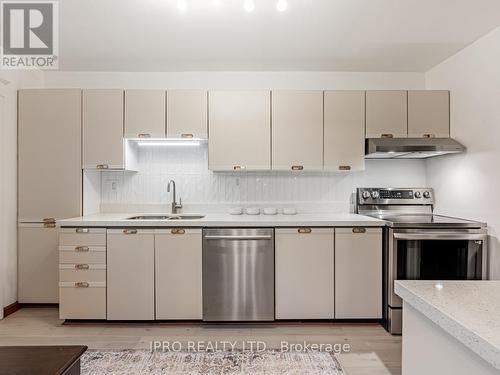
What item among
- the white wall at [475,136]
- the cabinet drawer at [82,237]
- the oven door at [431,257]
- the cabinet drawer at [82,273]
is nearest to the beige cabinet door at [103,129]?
the cabinet drawer at [82,237]

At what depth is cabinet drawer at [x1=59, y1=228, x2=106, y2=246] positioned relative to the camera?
113 inches

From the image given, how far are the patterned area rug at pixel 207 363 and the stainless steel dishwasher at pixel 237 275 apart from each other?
0.44 meters

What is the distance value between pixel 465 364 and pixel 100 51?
3434mm

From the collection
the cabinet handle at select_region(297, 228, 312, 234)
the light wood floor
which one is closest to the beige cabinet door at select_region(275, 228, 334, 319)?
the cabinet handle at select_region(297, 228, 312, 234)

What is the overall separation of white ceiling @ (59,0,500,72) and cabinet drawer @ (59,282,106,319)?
7.10 ft

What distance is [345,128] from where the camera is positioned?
3.23 m

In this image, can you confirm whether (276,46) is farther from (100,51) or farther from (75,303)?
(75,303)

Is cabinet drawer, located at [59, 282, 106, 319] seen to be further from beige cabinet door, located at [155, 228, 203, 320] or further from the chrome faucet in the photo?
the chrome faucet

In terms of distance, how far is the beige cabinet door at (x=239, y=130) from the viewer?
3.21 m

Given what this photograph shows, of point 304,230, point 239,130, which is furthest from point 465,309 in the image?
point 239,130

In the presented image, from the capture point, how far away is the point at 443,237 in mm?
2740

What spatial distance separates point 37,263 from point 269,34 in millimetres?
3116

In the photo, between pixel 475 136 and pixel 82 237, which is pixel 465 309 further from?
pixel 82 237

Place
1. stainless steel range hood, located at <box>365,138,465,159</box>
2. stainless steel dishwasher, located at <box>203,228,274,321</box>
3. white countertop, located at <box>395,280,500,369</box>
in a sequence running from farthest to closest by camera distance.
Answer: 1. stainless steel range hood, located at <box>365,138,465,159</box>
2. stainless steel dishwasher, located at <box>203,228,274,321</box>
3. white countertop, located at <box>395,280,500,369</box>
